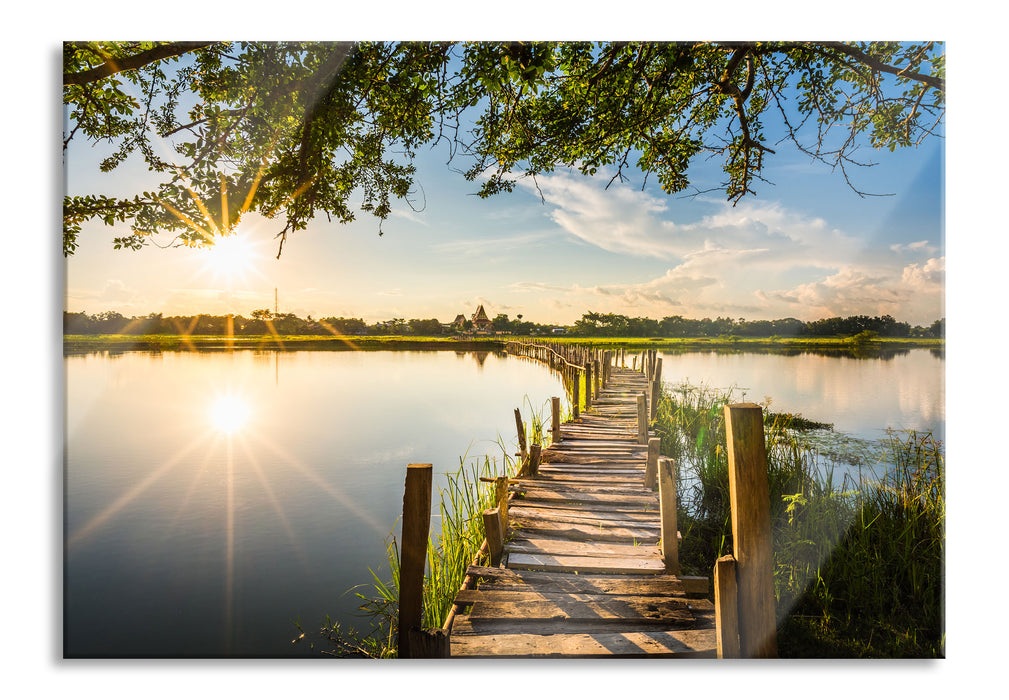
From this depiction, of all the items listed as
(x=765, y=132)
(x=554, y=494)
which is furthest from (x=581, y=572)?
(x=765, y=132)

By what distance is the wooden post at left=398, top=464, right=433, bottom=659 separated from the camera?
1.69 meters

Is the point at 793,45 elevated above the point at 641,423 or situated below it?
above

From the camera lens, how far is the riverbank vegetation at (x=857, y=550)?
98.3 inches

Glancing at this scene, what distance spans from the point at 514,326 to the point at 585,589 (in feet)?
7.34

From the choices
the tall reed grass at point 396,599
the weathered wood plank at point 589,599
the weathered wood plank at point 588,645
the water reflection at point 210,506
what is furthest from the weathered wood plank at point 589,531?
the water reflection at point 210,506

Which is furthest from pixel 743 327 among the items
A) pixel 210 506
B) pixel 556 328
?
pixel 210 506

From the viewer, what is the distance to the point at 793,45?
2.60m

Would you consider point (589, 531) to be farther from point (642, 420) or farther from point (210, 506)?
point (210, 506)

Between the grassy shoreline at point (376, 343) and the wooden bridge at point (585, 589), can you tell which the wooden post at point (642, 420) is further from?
the wooden bridge at point (585, 589)

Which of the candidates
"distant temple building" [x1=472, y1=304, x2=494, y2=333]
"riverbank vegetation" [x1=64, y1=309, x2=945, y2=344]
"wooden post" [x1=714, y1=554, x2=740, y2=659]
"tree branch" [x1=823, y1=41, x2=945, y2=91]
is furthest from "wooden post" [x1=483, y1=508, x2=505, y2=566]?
"tree branch" [x1=823, y1=41, x2=945, y2=91]

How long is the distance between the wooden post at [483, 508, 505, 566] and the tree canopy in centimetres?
202
